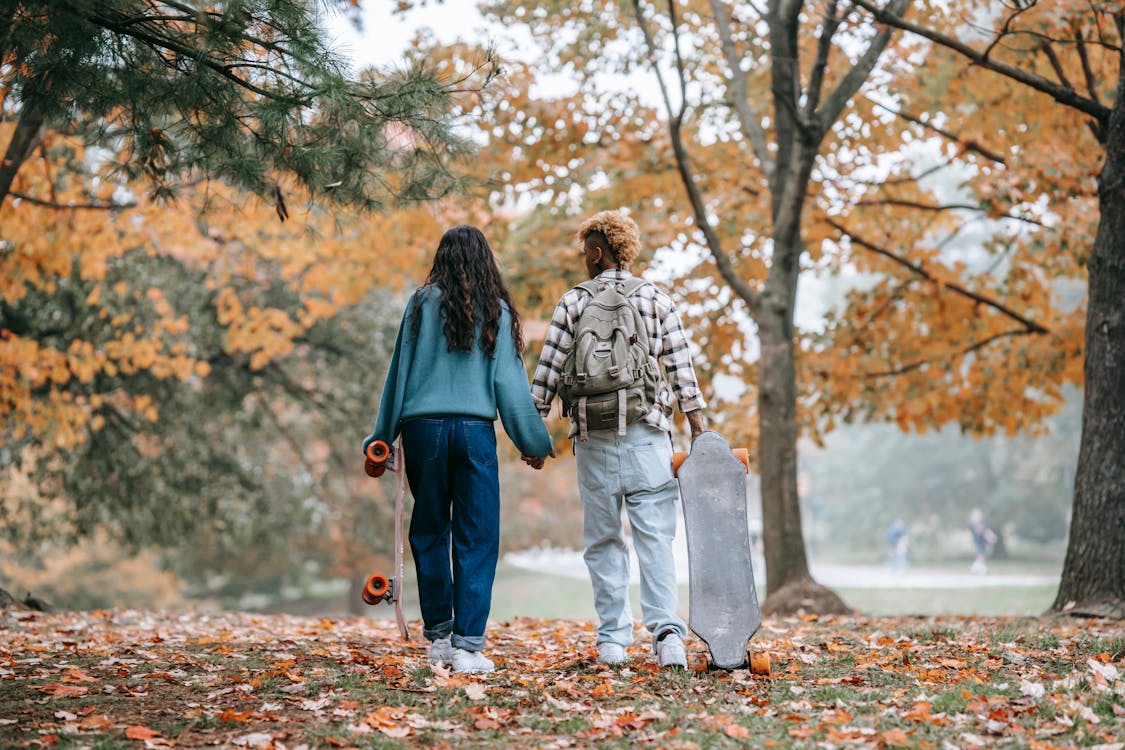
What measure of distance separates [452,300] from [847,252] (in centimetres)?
828

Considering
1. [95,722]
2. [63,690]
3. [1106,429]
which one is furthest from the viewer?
[1106,429]

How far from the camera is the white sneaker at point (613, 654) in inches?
199

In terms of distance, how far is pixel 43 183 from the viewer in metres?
11.6

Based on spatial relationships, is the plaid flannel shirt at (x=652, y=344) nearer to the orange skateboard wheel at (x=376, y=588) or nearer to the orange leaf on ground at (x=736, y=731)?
the orange skateboard wheel at (x=376, y=588)

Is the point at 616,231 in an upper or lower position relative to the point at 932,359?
lower

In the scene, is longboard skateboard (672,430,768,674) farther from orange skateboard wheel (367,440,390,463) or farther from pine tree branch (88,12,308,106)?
pine tree branch (88,12,308,106)

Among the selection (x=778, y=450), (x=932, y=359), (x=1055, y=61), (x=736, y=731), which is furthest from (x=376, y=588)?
(x=932, y=359)

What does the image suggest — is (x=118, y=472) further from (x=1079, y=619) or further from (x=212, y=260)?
(x=1079, y=619)

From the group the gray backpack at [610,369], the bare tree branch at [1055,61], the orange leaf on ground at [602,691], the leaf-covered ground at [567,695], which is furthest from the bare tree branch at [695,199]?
the orange leaf on ground at [602,691]

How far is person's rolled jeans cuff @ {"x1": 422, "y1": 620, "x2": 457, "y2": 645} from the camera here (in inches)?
202

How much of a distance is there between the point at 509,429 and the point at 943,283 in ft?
24.7

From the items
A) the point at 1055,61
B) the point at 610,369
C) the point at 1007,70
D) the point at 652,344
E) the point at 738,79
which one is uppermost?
the point at 1055,61

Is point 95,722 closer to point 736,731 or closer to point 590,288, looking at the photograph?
point 736,731

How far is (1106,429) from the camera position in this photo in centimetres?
764
